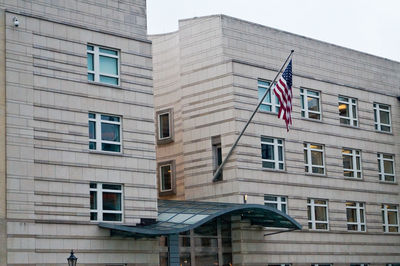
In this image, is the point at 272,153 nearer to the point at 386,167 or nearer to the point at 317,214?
the point at 317,214

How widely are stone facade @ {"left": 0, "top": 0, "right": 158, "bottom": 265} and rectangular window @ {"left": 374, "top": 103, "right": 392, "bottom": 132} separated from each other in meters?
19.5

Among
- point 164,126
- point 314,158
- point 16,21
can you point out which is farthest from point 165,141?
point 16,21

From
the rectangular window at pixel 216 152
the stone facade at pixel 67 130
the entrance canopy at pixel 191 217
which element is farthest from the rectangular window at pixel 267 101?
the stone facade at pixel 67 130

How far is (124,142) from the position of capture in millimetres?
39719

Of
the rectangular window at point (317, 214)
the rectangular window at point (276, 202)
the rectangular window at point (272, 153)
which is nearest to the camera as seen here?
the rectangular window at point (276, 202)

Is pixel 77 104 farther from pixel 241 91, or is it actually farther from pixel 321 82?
pixel 321 82

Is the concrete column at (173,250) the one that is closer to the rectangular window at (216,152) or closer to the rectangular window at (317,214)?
the rectangular window at (216,152)

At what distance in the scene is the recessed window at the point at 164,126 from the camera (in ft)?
163

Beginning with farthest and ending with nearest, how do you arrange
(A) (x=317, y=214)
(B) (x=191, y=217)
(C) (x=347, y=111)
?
1. (C) (x=347, y=111)
2. (A) (x=317, y=214)
3. (B) (x=191, y=217)

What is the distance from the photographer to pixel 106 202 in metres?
38.7

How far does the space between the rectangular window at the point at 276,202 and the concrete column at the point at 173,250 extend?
7575 mm

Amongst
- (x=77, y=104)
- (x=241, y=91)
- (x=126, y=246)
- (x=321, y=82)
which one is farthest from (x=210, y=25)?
(x=126, y=246)

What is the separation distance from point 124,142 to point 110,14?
6240 millimetres

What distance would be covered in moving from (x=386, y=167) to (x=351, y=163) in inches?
148
